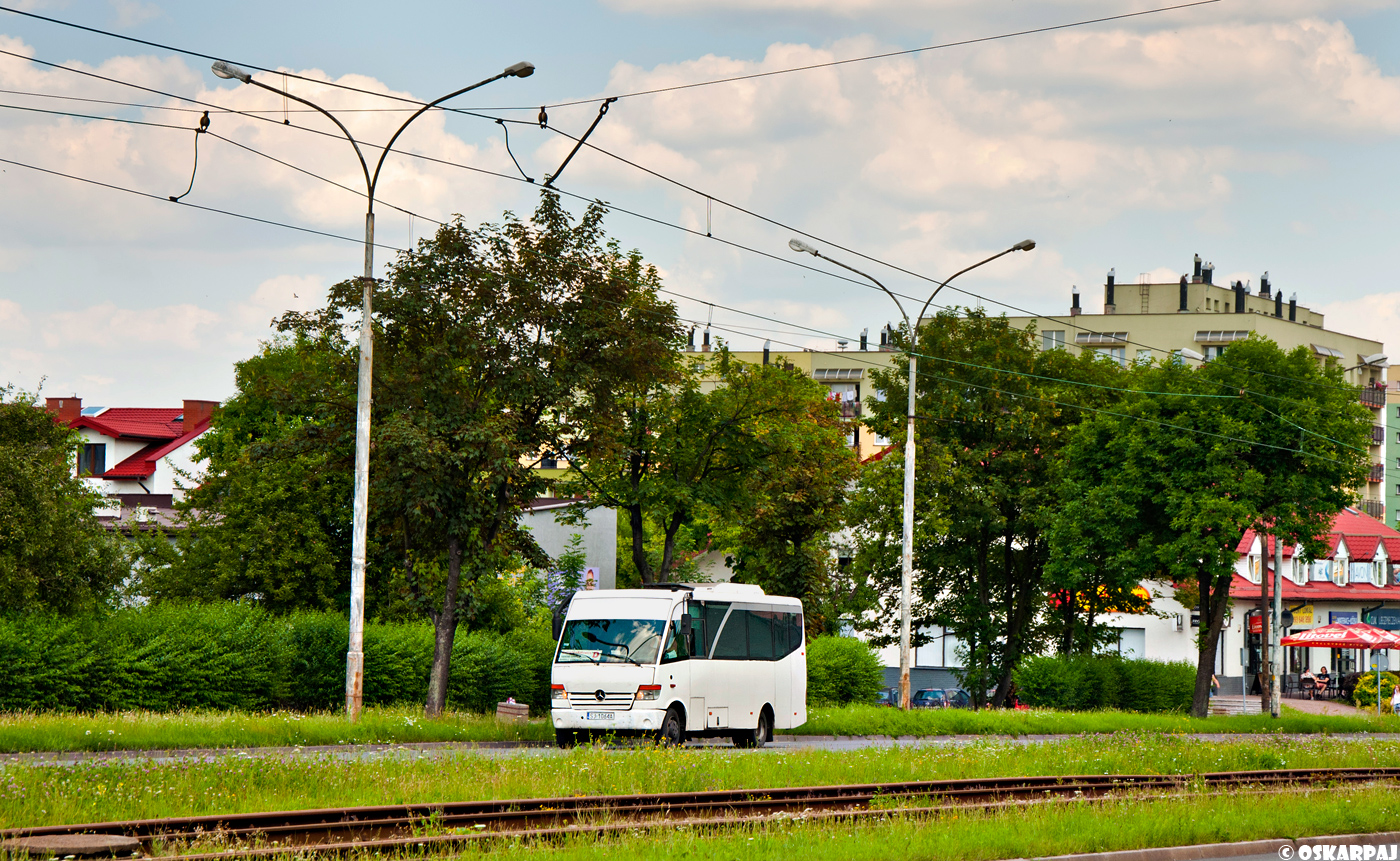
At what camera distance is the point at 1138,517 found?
41.8 m

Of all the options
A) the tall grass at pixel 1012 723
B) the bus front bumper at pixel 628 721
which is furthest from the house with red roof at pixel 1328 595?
the bus front bumper at pixel 628 721

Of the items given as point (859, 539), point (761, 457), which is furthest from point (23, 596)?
point (859, 539)

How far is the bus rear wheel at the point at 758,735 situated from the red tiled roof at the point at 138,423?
2358 inches

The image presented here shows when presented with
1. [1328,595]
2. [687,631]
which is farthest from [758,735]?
[1328,595]

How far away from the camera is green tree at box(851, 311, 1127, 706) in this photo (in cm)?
4575

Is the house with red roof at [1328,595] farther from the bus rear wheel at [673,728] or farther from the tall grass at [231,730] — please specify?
the tall grass at [231,730]

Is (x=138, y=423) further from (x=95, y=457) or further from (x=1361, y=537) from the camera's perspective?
(x=1361, y=537)

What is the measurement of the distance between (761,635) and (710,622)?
75.4 inches

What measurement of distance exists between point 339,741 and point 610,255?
38.4 feet

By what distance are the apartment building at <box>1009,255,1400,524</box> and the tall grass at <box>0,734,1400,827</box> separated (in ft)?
292

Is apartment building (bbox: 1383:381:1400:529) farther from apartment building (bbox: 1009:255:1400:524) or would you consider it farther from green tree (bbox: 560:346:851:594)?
green tree (bbox: 560:346:851:594)

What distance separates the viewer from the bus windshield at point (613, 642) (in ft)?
81.8

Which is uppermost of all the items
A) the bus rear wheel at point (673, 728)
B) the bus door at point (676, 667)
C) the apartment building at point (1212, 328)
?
the apartment building at point (1212, 328)

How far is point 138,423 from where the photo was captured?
84375 millimetres
